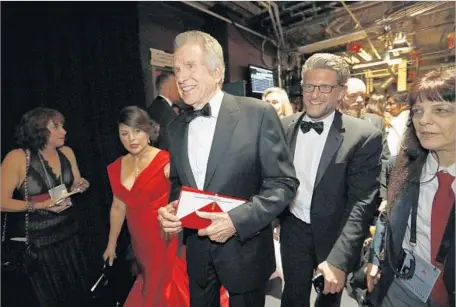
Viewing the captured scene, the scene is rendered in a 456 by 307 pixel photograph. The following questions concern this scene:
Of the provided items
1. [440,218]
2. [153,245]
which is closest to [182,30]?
[153,245]

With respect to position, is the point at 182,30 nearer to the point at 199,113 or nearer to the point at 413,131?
the point at 199,113

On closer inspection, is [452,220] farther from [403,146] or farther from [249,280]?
[249,280]

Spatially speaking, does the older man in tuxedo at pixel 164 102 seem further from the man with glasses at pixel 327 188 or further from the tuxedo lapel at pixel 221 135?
the tuxedo lapel at pixel 221 135

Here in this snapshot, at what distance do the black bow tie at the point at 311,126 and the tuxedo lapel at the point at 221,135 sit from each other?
1.79 ft

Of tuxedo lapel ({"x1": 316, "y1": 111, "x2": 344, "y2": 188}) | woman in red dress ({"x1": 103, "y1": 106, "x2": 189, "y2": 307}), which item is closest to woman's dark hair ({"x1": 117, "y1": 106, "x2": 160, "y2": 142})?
woman in red dress ({"x1": 103, "y1": 106, "x2": 189, "y2": 307})

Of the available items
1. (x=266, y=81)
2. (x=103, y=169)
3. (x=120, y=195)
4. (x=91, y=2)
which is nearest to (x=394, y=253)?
(x=120, y=195)

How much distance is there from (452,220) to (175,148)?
1115 millimetres

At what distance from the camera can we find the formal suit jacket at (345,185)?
4.65 feet

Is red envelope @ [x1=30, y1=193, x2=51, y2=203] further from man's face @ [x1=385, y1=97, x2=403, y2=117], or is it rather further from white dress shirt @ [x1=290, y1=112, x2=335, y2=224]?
man's face @ [x1=385, y1=97, x2=403, y2=117]

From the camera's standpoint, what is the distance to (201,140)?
4.18 feet

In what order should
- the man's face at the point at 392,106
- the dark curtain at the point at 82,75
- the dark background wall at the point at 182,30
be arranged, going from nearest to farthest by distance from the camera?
the dark curtain at the point at 82,75 → the dark background wall at the point at 182,30 → the man's face at the point at 392,106

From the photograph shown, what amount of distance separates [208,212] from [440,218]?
2.93ft

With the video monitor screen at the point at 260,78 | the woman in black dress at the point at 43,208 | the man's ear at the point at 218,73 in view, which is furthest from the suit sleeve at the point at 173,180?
the video monitor screen at the point at 260,78

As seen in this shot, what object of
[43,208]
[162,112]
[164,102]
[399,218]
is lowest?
[43,208]
